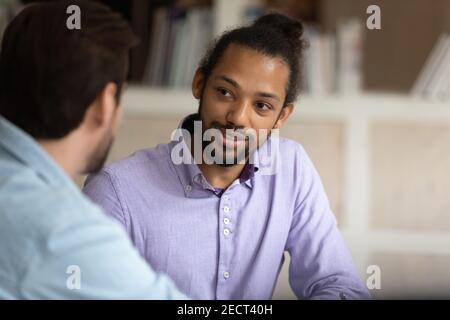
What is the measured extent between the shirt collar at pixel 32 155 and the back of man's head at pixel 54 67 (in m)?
0.03

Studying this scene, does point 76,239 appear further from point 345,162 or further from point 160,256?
point 345,162

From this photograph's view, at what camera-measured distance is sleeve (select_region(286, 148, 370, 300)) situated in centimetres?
107

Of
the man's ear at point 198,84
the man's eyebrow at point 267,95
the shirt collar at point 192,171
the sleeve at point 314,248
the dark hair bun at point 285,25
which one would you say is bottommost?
the sleeve at point 314,248

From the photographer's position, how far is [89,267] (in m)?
0.81

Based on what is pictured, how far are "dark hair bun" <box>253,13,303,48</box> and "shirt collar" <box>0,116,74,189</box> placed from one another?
15.3 inches

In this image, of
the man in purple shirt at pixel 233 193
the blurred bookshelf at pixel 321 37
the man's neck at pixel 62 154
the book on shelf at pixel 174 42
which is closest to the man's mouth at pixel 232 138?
the man in purple shirt at pixel 233 193

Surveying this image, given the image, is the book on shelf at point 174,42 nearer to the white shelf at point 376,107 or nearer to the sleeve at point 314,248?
the white shelf at point 376,107

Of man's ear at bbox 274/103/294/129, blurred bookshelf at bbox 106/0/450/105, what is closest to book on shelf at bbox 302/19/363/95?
blurred bookshelf at bbox 106/0/450/105

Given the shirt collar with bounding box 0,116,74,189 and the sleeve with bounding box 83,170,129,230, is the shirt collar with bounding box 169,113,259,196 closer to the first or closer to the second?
the sleeve with bounding box 83,170,129,230

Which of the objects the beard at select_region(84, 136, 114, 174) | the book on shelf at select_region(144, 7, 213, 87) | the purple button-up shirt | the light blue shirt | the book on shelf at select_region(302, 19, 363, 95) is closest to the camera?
the light blue shirt

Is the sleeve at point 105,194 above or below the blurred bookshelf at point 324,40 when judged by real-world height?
below

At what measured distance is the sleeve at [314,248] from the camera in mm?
1069

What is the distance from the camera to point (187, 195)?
3.32 ft

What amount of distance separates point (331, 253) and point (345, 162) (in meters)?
0.75
